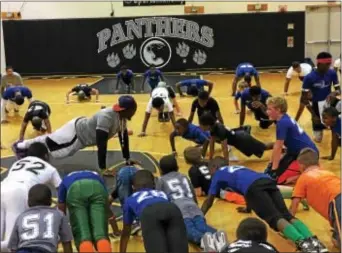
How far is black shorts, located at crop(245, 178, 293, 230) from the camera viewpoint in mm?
5090

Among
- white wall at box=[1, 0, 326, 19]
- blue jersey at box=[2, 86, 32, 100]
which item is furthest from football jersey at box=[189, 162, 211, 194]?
white wall at box=[1, 0, 326, 19]

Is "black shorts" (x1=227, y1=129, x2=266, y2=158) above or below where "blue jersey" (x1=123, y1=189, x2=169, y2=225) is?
below

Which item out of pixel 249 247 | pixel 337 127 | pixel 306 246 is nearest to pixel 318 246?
pixel 306 246

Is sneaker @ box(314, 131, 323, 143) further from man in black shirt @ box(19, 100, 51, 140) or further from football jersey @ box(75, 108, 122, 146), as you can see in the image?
man in black shirt @ box(19, 100, 51, 140)

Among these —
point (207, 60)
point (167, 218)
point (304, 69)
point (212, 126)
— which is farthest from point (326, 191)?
point (207, 60)

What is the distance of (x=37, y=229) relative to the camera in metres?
4.24

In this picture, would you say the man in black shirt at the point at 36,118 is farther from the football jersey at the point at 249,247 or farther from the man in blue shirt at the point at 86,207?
the football jersey at the point at 249,247

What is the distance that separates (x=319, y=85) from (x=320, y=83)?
0.04 meters

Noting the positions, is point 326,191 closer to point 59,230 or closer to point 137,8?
point 59,230

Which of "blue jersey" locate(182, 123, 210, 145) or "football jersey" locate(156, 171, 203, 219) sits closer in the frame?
"football jersey" locate(156, 171, 203, 219)

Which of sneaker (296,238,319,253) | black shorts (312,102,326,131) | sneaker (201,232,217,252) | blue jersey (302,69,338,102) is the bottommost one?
sneaker (296,238,319,253)

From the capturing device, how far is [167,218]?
4543 millimetres

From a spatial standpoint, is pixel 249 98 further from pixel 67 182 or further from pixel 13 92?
pixel 67 182

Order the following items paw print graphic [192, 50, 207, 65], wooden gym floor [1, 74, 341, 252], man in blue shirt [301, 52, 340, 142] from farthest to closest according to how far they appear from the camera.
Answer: paw print graphic [192, 50, 207, 65] → man in blue shirt [301, 52, 340, 142] → wooden gym floor [1, 74, 341, 252]
